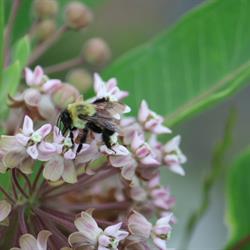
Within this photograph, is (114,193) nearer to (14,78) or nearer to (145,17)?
(14,78)

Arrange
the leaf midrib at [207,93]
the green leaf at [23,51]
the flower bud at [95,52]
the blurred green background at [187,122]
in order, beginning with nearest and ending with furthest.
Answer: the green leaf at [23,51], the leaf midrib at [207,93], the flower bud at [95,52], the blurred green background at [187,122]

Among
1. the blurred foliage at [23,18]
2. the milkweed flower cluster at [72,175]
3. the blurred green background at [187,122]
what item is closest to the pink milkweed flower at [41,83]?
the milkweed flower cluster at [72,175]

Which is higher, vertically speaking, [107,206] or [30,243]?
[107,206]

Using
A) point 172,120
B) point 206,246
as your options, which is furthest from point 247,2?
point 206,246

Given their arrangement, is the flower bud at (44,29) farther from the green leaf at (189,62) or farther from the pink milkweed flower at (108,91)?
the pink milkweed flower at (108,91)

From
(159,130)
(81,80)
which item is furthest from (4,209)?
(81,80)

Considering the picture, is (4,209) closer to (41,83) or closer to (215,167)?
(41,83)

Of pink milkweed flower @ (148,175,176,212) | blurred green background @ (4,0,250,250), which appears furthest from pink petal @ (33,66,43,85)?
blurred green background @ (4,0,250,250)
